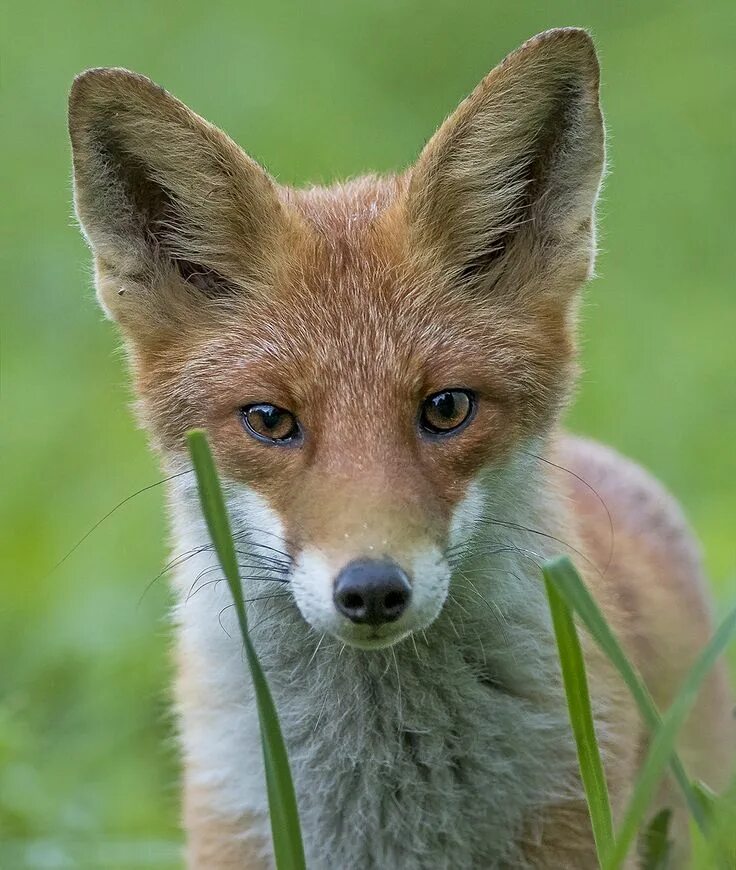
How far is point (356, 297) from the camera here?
16.7 feet

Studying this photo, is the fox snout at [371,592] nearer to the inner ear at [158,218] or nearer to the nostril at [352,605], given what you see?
the nostril at [352,605]

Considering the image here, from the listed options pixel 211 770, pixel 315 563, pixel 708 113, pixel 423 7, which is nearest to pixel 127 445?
pixel 211 770

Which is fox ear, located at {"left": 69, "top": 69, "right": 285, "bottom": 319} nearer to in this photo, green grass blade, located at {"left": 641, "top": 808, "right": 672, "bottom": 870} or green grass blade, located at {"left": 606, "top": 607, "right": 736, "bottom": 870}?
green grass blade, located at {"left": 606, "top": 607, "right": 736, "bottom": 870}

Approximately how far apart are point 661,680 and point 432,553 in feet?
6.57

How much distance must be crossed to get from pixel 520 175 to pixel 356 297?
778mm

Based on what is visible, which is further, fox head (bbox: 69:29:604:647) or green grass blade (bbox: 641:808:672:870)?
green grass blade (bbox: 641:808:672:870)

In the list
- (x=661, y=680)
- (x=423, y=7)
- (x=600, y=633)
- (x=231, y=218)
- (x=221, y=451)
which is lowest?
(x=661, y=680)

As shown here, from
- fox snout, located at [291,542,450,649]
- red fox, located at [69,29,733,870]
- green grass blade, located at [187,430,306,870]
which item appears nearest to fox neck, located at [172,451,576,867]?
red fox, located at [69,29,733,870]

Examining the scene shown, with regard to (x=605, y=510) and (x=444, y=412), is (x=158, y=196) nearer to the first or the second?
(x=444, y=412)

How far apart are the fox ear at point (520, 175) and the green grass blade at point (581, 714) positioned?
151cm

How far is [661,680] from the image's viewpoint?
237 inches

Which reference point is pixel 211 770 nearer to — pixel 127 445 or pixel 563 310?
pixel 563 310

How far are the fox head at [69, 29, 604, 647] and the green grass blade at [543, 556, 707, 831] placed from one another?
1.59ft

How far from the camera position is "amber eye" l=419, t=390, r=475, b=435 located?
15.7 feet
